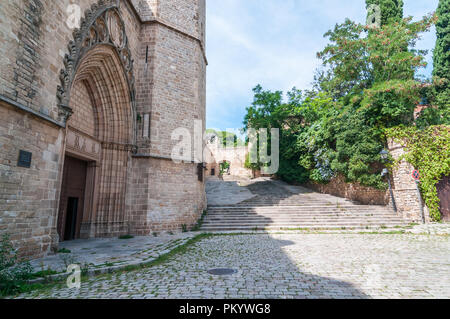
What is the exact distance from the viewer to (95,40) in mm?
7828

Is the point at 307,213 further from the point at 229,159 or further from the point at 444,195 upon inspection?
the point at 229,159

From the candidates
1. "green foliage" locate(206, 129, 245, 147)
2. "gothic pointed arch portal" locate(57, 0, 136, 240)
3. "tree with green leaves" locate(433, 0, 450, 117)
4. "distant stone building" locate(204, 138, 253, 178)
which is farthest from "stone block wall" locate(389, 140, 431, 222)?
"green foliage" locate(206, 129, 245, 147)

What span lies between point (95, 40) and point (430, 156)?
605 inches

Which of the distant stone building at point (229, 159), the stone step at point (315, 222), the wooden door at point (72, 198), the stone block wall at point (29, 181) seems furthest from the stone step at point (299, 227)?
the distant stone building at point (229, 159)

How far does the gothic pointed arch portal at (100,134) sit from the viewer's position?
8.18 m

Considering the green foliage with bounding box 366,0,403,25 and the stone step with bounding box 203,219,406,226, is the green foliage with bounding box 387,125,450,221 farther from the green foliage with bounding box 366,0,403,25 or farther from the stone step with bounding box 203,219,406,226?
the green foliage with bounding box 366,0,403,25

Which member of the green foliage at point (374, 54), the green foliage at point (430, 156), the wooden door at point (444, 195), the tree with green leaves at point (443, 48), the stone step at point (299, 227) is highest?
the tree with green leaves at point (443, 48)

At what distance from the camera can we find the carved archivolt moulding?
649cm

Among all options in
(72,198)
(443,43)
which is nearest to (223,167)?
(443,43)

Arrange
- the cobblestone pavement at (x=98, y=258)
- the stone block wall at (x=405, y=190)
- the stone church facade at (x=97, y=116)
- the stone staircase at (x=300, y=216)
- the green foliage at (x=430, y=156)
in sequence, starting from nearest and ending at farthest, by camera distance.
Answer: the cobblestone pavement at (x=98, y=258)
the stone church facade at (x=97, y=116)
the stone staircase at (x=300, y=216)
the green foliage at (x=430, y=156)
the stone block wall at (x=405, y=190)

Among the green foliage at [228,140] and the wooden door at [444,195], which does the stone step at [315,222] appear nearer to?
the wooden door at [444,195]

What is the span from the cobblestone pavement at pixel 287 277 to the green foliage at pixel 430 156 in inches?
271

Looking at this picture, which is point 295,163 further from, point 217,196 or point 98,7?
point 98,7

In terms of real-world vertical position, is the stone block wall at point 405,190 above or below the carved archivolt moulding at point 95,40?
below
